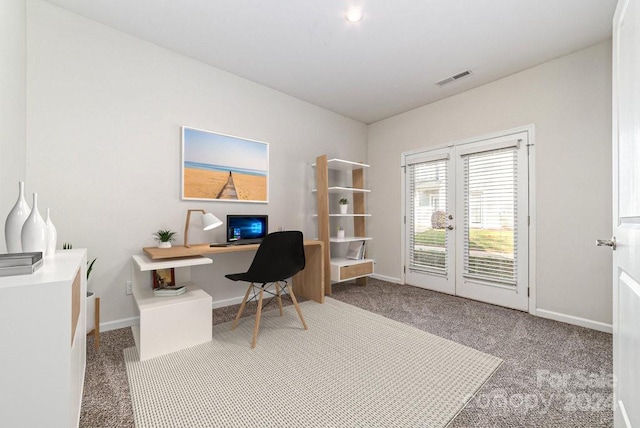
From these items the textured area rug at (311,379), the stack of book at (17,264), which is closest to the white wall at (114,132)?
the textured area rug at (311,379)

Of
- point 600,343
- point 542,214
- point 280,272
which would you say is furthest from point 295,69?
point 600,343

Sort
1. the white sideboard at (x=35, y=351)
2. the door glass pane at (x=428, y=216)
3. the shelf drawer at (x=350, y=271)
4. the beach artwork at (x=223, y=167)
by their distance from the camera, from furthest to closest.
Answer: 1. the door glass pane at (x=428, y=216)
2. the shelf drawer at (x=350, y=271)
3. the beach artwork at (x=223, y=167)
4. the white sideboard at (x=35, y=351)

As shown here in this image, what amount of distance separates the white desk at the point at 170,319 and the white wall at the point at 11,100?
84cm

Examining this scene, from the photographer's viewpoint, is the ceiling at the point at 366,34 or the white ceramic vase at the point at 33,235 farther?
the ceiling at the point at 366,34

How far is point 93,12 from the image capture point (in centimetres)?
223

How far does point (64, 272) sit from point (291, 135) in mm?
3006

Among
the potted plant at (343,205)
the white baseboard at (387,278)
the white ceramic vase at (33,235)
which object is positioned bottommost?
the white baseboard at (387,278)

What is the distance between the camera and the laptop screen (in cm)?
292

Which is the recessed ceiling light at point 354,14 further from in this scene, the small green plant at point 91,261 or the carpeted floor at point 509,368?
the small green plant at point 91,261

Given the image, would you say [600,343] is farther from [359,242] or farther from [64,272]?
[64,272]

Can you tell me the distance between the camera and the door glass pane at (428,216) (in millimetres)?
3691

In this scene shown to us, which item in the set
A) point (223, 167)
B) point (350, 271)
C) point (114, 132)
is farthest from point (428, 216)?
point (114, 132)

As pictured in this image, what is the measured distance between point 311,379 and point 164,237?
177cm

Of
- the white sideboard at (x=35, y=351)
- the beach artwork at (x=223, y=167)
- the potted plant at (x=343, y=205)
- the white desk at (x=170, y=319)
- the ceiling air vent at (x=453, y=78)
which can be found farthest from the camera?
the potted plant at (x=343, y=205)
